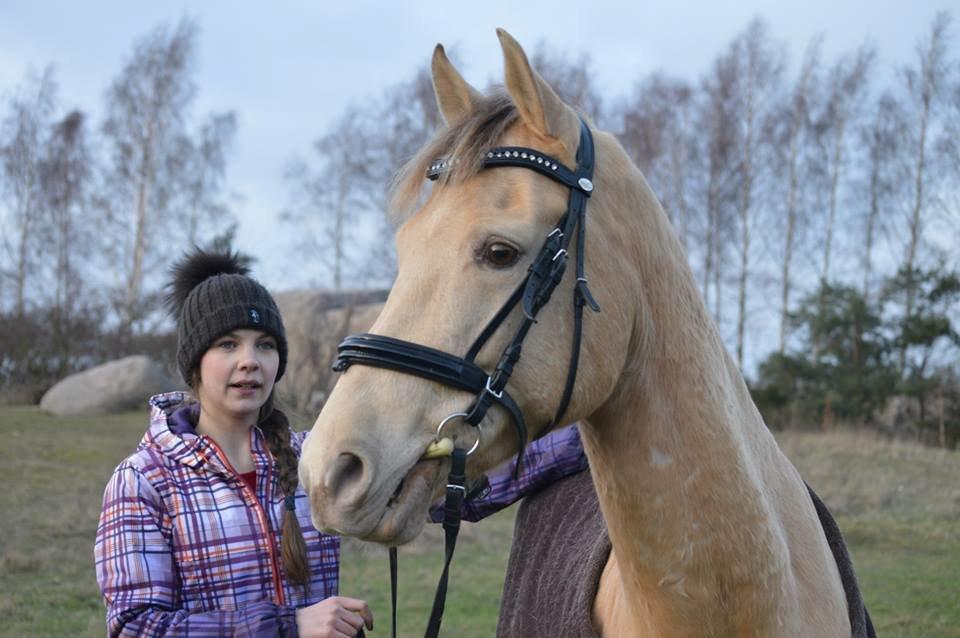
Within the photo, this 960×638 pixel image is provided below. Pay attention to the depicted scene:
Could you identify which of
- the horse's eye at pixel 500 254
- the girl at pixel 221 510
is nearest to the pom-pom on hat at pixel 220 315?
the girl at pixel 221 510

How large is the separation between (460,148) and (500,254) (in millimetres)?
287

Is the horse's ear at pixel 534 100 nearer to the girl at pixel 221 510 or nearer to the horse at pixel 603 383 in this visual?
the horse at pixel 603 383

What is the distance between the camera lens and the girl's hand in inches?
86.4

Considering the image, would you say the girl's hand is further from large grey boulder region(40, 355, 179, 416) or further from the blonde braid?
large grey boulder region(40, 355, 179, 416)

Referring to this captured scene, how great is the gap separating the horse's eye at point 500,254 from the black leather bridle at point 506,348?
0.05 metres

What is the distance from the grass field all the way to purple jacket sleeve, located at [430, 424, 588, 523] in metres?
3.12

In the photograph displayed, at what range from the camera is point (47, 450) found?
11.4 meters

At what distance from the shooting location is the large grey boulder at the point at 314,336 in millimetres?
14648

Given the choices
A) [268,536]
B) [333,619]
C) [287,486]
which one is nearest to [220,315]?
[287,486]

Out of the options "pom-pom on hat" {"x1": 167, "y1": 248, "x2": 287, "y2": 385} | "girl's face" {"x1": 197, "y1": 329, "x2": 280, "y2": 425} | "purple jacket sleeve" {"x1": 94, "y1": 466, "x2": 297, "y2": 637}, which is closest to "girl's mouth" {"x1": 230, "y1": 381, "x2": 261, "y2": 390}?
"girl's face" {"x1": 197, "y1": 329, "x2": 280, "y2": 425}

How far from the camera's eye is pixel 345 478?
1.63 metres

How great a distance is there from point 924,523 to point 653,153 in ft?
53.4

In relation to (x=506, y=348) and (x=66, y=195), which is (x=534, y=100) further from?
(x=66, y=195)

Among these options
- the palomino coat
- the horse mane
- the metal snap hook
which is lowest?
the palomino coat
